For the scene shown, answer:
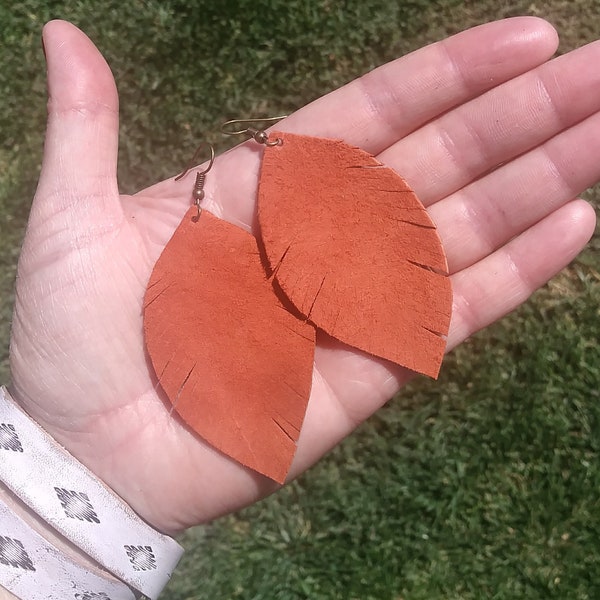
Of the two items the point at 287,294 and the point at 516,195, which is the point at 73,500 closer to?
the point at 287,294

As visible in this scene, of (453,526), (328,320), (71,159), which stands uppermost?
(71,159)

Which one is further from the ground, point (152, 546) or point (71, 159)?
point (71, 159)

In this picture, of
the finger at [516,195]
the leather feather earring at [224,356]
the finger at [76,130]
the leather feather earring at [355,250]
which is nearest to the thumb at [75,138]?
the finger at [76,130]

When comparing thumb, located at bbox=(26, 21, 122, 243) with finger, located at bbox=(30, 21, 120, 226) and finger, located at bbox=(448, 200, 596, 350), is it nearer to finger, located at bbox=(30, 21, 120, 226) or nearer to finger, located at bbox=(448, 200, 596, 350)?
finger, located at bbox=(30, 21, 120, 226)

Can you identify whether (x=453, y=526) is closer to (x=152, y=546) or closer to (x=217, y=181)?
(x=152, y=546)

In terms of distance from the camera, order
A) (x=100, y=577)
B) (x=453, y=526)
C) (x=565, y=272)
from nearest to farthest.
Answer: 1. (x=100, y=577)
2. (x=453, y=526)
3. (x=565, y=272)

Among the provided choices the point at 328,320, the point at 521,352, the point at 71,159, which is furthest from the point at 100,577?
the point at 521,352

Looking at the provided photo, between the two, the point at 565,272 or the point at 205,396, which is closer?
the point at 205,396

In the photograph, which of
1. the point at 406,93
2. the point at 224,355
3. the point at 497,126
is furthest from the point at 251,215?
the point at 497,126

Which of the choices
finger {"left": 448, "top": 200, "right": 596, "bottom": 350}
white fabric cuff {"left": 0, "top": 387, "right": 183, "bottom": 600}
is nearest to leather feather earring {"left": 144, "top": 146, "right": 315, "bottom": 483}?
white fabric cuff {"left": 0, "top": 387, "right": 183, "bottom": 600}
